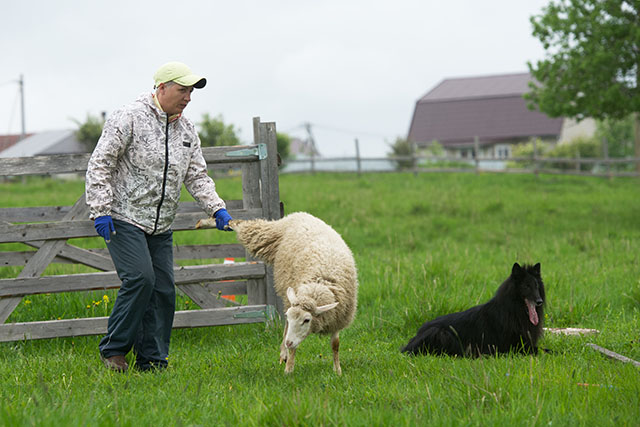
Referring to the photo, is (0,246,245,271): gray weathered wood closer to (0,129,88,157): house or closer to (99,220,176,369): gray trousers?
(99,220,176,369): gray trousers

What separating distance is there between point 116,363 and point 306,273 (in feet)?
5.16

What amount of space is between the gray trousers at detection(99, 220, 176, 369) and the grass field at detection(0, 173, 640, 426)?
266 millimetres

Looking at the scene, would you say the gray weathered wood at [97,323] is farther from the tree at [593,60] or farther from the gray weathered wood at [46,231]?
the tree at [593,60]

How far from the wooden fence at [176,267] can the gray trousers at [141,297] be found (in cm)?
87

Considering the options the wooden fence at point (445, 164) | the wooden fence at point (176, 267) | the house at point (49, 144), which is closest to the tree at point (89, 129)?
the house at point (49, 144)

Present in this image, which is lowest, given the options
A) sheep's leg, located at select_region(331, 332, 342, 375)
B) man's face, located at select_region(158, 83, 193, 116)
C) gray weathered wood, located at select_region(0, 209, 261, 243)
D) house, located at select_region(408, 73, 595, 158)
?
sheep's leg, located at select_region(331, 332, 342, 375)

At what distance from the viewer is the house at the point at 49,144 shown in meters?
51.9

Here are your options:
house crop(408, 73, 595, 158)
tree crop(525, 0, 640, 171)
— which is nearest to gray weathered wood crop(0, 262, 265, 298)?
tree crop(525, 0, 640, 171)

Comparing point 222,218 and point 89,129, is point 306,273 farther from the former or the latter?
point 89,129

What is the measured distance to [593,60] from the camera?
49.7 feet

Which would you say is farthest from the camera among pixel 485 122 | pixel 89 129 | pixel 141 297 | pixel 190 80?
pixel 485 122

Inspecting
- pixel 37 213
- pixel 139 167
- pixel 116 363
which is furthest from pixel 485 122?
pixel 116 363

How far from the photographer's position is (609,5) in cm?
1548

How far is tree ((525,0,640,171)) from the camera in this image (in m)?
15.2
